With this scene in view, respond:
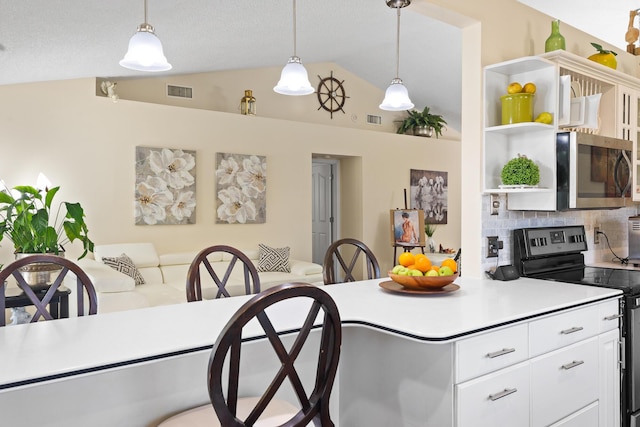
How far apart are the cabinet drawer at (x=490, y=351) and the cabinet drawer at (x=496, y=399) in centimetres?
3

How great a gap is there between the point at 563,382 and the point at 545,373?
0.16 meters

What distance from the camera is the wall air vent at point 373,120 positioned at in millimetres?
7564

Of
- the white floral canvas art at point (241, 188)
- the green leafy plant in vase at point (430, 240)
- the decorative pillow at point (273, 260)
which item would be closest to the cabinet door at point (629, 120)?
the decorative pillow at point (273, 260)

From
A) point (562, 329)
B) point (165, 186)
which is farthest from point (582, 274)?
point (165, 186)

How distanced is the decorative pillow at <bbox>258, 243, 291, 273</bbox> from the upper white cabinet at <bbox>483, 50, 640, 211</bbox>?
136 inches

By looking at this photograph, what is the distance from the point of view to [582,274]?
9.33 ft

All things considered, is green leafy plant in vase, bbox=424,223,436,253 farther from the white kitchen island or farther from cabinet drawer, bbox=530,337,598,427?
cabinet drawer, bbox=530,337,598,427

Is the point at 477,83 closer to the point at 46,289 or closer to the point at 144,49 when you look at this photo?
the point at 144,49

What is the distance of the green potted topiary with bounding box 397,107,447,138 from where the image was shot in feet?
25.5

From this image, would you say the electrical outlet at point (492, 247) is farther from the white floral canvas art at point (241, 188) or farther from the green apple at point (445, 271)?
the white floral canvas art at point (241, 188)

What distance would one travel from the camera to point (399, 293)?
2.19 meters

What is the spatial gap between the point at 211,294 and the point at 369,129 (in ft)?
12.7

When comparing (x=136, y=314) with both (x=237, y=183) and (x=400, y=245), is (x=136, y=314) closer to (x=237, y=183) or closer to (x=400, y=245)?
(x=237, y=183)

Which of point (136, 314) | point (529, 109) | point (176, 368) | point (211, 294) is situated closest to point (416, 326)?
point (176, 368)
